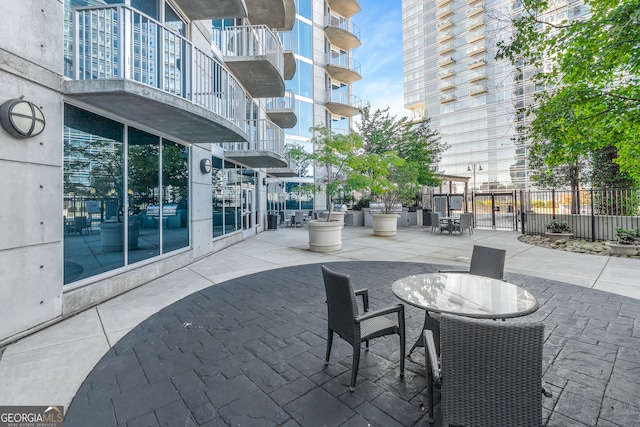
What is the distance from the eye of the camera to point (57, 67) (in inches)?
160

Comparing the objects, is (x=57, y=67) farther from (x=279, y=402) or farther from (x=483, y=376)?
(x=483, y=376)

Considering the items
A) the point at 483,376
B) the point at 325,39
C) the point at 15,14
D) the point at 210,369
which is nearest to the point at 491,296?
the point at 483,376

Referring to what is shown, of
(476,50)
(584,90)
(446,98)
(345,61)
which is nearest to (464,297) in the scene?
Result: (584,90)

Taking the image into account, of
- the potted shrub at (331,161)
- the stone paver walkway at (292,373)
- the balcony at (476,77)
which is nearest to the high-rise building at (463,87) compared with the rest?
the balcony at (476,77)

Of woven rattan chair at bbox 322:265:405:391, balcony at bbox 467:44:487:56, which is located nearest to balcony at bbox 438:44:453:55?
balcony at bbox 467:44:487:56

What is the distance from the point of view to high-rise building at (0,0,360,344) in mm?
3547

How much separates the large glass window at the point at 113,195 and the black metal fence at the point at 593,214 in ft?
46.3

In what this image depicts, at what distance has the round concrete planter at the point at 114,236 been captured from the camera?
4.96m

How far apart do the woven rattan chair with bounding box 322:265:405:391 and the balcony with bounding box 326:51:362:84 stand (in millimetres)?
23048

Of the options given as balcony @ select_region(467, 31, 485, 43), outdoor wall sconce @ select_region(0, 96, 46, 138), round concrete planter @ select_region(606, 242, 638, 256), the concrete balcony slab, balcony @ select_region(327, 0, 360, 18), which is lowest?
round concrete planter @ select_region(606, 242, 638, 256)

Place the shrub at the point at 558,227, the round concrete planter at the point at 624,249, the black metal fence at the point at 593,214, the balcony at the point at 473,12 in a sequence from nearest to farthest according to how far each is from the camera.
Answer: the round concrete planter at the point at 624,249 < the black metal fence at the point at 593,214 < the shrub at the point at 558,227 < the balcony at the point at 473,12

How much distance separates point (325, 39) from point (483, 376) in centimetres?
2558

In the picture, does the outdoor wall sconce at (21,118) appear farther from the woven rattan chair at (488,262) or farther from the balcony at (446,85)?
the balcony at (446,85)

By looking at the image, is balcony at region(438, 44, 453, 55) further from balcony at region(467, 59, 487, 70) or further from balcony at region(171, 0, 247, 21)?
balcony at region(171, 0, 247, 21)
